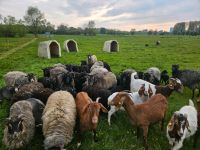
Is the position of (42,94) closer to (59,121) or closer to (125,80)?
(59,121)

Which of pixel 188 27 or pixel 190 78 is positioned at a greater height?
pixel 190 78

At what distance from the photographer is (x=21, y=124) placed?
733cm

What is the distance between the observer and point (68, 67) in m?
15.4

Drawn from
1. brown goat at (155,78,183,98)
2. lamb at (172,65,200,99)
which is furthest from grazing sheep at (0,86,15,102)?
lamb at (172,65,200,99)

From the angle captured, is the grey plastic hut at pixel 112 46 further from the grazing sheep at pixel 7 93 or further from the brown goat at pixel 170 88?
the brown goat at pixel 170 88

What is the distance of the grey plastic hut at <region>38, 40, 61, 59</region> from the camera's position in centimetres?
2559

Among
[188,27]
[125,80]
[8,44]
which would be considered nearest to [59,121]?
[125,80]

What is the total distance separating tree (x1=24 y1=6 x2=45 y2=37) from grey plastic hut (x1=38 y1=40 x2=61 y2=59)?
182ft

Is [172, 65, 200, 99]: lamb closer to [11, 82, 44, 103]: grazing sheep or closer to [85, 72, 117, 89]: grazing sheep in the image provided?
[85, 72, 117, 89]: grazing sheep

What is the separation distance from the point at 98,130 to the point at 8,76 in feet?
22.5

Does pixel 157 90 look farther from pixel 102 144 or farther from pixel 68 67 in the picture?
pixel 68 67

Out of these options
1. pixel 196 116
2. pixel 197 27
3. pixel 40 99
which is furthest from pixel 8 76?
pixel 197 27

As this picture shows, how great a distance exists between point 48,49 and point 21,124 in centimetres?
1885

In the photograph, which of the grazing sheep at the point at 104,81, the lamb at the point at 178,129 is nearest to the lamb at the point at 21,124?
the grazing sheep at the point at 104,81
